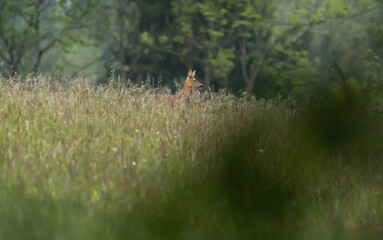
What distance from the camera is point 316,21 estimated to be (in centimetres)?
2731

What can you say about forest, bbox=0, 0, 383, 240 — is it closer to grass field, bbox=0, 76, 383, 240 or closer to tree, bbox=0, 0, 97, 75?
grass field, bbox=0, 76, 383, 240

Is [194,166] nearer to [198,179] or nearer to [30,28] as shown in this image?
[198,179]

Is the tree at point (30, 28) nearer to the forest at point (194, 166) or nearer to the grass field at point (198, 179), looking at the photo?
the forest at point (194, 166)

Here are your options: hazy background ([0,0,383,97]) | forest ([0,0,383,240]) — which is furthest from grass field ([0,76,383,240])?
hazy background ([0,0,383,97])

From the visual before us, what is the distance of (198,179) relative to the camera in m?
5.49

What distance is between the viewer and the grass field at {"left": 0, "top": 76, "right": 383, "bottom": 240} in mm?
4566

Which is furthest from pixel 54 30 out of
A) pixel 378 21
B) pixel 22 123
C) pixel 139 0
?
pixel 22 123

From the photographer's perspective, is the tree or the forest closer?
the forest

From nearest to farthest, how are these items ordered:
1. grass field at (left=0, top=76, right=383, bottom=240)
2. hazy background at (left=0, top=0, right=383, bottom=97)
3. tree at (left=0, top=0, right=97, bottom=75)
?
grass field at (left=0, top=76, right=383, bottom=240), hazy background at (left=0, top=0, right=383, bottom=97), tree at (left=0, top=0, right=97, bottom=75)

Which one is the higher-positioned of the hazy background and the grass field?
the hazy background

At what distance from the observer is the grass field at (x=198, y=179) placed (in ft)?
15.0

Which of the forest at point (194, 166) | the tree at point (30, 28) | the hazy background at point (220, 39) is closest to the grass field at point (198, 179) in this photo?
the forest at point (194, 166)

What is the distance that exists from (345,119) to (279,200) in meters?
0.91

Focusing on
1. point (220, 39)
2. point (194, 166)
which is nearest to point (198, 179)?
point (194, 166)
